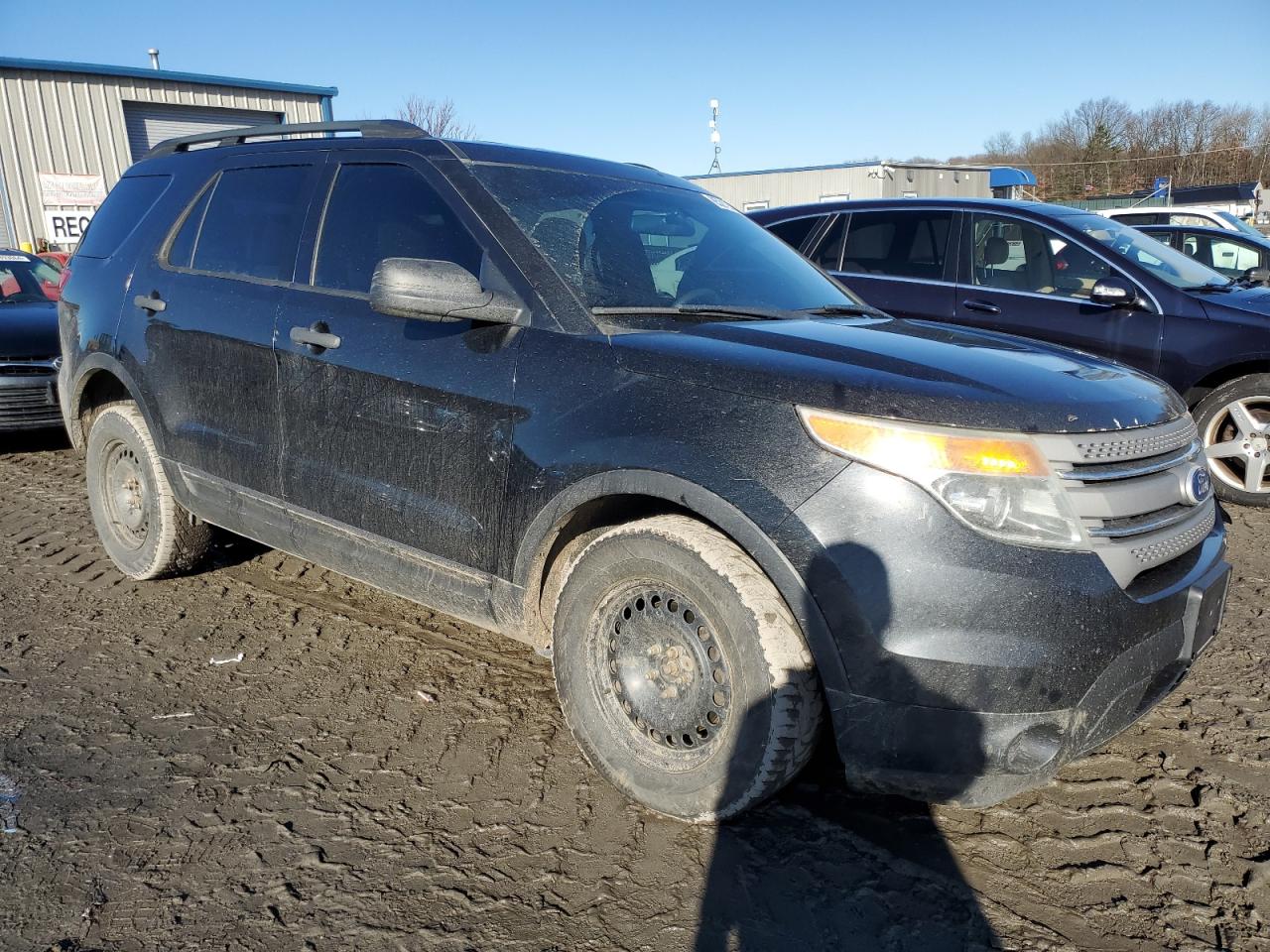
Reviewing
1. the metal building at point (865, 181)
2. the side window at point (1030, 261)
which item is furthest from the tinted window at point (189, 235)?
the metal building at point (865, 181)

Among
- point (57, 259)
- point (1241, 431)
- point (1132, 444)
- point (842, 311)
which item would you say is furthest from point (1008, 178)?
point (1132, 444)

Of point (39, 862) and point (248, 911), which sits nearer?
point (248, 911)

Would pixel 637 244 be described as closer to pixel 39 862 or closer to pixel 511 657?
pixel 511 657

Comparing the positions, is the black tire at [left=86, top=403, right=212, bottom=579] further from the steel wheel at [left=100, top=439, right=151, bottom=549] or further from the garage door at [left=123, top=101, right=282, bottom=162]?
the garage door at [left=123, top=101, right=282, bottom=162]

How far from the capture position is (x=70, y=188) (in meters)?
20.9

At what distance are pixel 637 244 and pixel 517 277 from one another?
0.52m

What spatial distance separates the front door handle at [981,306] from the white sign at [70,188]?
21047 mm

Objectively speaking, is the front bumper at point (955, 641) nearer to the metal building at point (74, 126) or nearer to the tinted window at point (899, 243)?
the tinted window at point (899, 243)

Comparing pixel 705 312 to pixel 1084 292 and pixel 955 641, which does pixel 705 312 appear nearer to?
pixel 955 641

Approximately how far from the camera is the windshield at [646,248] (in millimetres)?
2953

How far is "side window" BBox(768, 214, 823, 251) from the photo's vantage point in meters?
6.70

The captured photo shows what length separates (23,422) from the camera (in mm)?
7191

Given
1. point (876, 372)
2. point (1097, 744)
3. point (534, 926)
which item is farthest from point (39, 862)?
point (1097, 744)

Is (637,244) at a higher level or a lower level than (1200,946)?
higher
